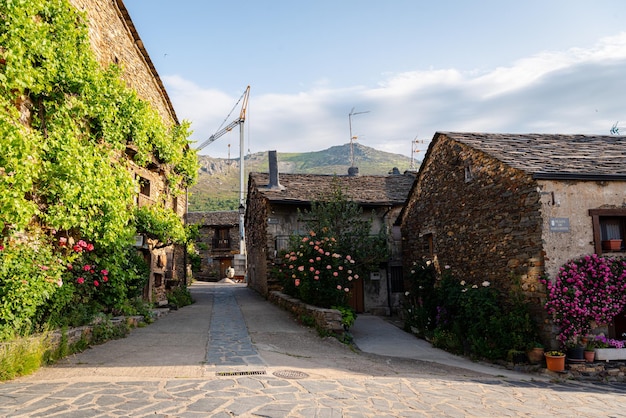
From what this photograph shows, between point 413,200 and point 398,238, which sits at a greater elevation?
point 413,200

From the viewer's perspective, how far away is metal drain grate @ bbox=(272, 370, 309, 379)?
20.8 ft

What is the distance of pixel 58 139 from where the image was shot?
811cm

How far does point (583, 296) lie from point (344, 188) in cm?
997

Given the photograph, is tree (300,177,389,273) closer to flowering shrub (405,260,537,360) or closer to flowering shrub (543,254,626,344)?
flowering shrub (405,260,537,360)

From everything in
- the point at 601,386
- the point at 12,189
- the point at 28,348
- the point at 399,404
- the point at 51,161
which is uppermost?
the point at 51,161

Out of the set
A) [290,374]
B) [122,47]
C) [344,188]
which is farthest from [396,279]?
[122,47]

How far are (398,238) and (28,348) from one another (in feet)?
42.2

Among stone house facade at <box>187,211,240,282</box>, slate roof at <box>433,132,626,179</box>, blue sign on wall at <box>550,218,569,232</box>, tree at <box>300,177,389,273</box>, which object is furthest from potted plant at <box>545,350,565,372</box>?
stone house facade at <box>187,211,240,282</box>

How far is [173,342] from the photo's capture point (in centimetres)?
868

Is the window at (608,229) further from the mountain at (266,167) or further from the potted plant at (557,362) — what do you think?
the mountain at (266,167)

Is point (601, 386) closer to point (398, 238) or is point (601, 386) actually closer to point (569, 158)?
point (569, 158)

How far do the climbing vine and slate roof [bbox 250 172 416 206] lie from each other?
645cm

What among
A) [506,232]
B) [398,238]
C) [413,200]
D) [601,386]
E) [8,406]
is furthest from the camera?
[398,238]

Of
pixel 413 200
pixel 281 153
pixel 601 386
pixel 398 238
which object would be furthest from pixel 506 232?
pixel 281 153
